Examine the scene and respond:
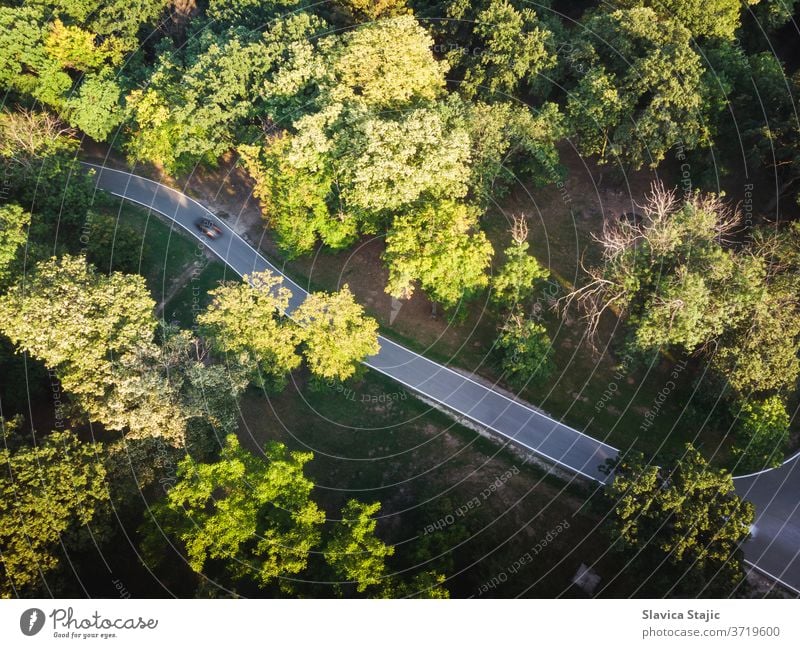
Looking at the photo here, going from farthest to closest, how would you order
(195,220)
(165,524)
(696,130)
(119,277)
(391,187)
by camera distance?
1. (195,220)
2. (696,130)
3. (391,187)
4. (119,277)
5. (165,524)

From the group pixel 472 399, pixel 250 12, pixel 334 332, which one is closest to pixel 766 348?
pixel 472 399

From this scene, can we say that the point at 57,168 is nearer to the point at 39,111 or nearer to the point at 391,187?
the point at 39,111

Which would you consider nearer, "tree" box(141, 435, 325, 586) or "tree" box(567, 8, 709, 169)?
"tree" box(141, 435, 325, 586)

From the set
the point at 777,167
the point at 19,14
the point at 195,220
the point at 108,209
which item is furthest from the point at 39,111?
the point at 777,167

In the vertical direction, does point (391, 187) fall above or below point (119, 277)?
above

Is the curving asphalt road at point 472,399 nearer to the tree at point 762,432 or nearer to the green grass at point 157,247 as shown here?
the green grass at point 157,247

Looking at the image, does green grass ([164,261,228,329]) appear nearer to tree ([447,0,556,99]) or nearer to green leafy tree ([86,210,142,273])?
green leafy tree ([86,210,142,273])

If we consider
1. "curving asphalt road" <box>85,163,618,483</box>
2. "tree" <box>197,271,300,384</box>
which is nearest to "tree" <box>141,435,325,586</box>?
"tree" <box>197,271,300,384</box>
